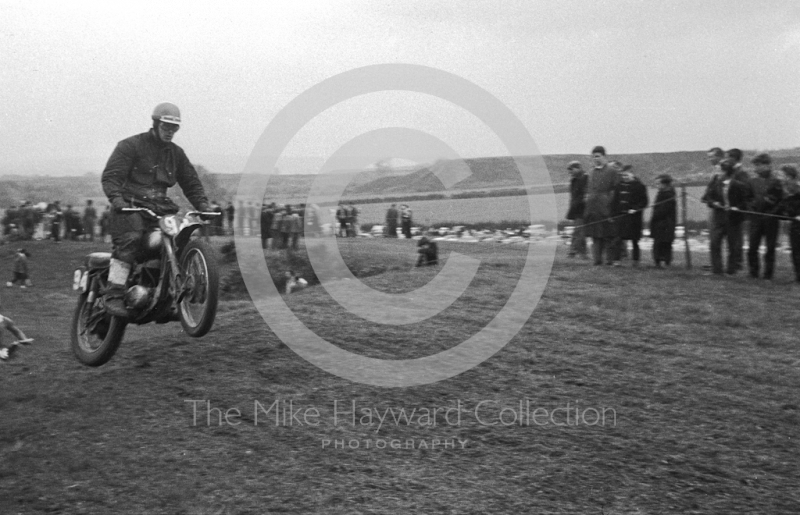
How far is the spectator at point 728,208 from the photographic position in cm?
1399

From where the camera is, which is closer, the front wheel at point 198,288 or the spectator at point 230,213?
the front wheel at point 198,288

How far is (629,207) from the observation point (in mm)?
15633

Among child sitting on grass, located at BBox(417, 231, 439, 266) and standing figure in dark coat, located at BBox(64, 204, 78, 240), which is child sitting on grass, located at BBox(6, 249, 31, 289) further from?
child sitting on grass, located at BBox(417, 231, 439, 266)

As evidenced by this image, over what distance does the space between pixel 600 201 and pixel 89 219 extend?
30213 millimetres

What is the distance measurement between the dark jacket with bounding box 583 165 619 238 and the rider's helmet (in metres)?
9.90

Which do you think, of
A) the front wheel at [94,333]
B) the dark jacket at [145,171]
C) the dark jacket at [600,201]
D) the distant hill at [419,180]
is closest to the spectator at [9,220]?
the distant hill at [419,180]

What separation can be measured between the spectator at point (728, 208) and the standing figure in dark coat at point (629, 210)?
1392 millimetres

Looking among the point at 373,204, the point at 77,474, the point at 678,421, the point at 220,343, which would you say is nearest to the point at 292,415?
the point at 77,474

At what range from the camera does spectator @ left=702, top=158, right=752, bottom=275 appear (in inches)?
551

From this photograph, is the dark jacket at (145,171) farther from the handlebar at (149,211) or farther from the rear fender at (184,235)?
the rear fender at (184,235)

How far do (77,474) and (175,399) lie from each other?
158 centimetres

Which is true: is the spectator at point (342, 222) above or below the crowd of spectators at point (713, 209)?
below

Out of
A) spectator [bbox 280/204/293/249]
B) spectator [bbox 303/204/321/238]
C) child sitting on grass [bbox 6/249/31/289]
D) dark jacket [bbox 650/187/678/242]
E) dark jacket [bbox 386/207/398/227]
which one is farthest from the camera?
dark jacket [bbox 386/207/398/227]

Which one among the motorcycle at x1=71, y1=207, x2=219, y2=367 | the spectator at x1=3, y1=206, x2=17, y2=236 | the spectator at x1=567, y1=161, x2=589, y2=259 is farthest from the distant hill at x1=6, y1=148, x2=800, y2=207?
the motorcycle at x1=71, y1=207, x2=219, y2=367
